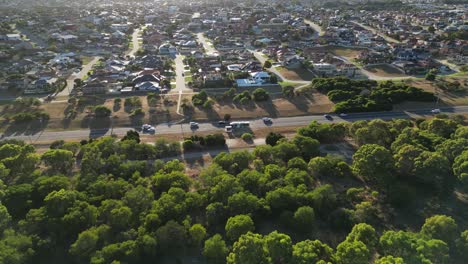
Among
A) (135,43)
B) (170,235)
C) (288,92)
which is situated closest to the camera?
(170,235)

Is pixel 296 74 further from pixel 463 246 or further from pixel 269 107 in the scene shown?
pixel 463 246

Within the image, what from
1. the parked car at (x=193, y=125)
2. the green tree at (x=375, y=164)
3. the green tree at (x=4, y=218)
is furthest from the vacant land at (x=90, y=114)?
the green tree at (x=375, y=164)

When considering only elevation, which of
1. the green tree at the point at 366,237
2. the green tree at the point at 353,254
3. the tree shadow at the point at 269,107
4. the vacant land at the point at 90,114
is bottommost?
the vacant land at the point at 90,114

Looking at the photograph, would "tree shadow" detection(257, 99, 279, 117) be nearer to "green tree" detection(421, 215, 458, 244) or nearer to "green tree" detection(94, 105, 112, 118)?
"green tree" detection(94, 105, 112, 118)

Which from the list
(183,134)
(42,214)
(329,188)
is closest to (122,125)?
(183,134)

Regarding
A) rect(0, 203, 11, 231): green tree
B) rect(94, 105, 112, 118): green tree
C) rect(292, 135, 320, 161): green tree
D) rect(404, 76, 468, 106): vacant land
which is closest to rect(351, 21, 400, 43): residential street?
rect(404, 76, 468, 106): vacant land

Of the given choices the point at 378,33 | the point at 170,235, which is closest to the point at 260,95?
the point at 170,235

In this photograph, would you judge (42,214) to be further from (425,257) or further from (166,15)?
(166,15)

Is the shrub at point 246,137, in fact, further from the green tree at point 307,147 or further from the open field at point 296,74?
the open field at point 296,74
